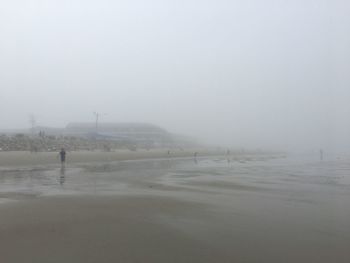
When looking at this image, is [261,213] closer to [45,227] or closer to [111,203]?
[111,203]

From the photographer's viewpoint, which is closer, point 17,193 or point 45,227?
point 45,227

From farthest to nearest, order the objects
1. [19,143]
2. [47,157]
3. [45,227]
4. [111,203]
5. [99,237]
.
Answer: [19,143] < [47,157] < [111,203] < [45,227] < [99,237]

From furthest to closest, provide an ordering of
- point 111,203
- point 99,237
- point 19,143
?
point 19,143 → point 111,203 → point 99,237

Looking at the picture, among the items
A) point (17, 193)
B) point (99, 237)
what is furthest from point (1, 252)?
point (17, 193)

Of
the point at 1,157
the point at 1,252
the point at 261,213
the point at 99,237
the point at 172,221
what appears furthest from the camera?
the point at 1,157

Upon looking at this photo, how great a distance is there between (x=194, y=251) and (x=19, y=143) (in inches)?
2226

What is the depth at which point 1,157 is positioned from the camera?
41.7m

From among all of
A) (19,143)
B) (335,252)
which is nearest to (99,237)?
(335,252)

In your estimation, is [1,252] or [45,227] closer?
[1,252]

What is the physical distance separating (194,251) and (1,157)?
38767 millimetres

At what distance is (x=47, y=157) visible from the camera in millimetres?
44562

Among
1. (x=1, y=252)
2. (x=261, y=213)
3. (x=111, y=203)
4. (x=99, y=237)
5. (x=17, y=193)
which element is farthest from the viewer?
(x=17, y=193)

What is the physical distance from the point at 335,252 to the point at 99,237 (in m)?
5.24

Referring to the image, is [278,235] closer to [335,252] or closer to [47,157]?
[335,252]
